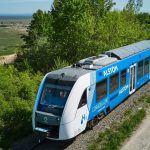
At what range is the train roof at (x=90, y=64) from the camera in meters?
14.2

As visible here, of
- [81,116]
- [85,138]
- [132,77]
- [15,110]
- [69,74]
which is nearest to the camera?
[81,116]

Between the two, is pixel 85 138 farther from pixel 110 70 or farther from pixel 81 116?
pixel 110 70

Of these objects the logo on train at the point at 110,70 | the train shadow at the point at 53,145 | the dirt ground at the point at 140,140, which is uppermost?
the logo on train at the point at 110,70

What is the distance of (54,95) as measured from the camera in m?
13.9

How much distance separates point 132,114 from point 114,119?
109cm

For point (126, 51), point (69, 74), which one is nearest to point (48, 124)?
point (69, 74)

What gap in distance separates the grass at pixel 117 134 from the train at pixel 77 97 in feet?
2.80

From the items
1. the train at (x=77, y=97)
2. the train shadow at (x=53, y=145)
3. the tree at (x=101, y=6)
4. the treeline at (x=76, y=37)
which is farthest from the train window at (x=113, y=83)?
the tree at (x=101, y=6)

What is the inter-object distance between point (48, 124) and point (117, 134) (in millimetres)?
3260

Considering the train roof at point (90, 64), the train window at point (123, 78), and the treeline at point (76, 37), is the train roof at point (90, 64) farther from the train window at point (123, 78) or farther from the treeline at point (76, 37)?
the treeline at point (76, 37)

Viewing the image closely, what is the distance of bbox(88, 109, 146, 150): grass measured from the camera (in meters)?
13.7

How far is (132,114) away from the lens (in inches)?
679

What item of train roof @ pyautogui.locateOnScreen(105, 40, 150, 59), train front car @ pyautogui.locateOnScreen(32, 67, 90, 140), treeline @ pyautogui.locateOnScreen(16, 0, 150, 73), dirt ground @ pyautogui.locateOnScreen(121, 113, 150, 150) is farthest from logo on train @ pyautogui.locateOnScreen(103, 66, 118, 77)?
treeline @ pyautogui.locateOnScreen(16, 0, 150, 73)

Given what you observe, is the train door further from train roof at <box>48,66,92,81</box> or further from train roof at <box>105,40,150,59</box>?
train roof at <box>105,40,150,59</box>
